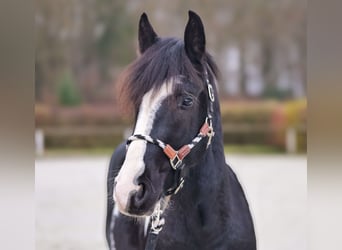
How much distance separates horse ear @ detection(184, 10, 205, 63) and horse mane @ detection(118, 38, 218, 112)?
0.01 m

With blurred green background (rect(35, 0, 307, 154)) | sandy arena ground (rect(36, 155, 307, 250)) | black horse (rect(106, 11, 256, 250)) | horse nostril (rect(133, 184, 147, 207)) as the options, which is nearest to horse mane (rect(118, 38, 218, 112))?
black horse (rect(106, 11, 256, 250))

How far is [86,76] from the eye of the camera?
6.68 feet

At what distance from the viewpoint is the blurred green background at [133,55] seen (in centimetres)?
177

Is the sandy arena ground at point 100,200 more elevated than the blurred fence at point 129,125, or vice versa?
the blurred fence at point 129,125

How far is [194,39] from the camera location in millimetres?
804

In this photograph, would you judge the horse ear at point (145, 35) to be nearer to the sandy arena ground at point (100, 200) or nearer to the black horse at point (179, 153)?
the black horse at point (179, 153)

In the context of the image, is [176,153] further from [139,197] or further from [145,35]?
[145,35]

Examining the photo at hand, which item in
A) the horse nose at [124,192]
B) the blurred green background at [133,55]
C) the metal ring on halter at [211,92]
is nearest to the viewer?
the horse nose at [124,192]

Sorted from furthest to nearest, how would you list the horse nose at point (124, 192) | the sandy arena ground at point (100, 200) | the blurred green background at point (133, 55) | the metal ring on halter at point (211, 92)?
the blurred green background at point (133, 55)
the sandy arena ground at point (100, 200)
the metal ring on halter at point (211, 92)
the horse nose at point (124, 192)

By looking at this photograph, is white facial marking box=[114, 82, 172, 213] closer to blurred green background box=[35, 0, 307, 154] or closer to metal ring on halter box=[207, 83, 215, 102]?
metal ring on halter box=[207, 83, 215, 102]

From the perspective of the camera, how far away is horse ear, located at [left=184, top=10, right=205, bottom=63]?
785 millimetres

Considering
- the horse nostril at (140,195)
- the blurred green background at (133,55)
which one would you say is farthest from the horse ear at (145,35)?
the blurred green background at (133,55)

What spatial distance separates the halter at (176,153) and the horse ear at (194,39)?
0.12ft

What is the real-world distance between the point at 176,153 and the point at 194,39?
0.65ft
